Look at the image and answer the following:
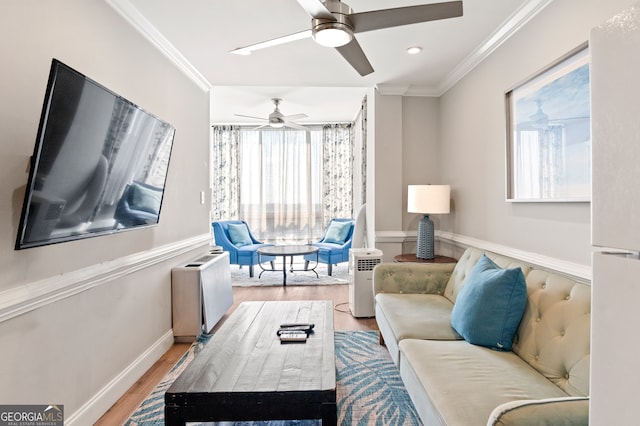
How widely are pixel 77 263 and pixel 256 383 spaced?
1180mm

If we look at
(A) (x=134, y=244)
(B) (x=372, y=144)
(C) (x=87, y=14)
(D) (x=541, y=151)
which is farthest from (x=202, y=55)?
(D) (x=541, y=151)

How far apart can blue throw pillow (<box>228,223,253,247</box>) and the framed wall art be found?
14.4ft

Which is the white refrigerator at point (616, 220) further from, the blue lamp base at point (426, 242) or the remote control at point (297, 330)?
the blue lamp base at point (426, 242)

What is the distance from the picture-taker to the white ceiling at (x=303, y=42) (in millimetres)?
2301

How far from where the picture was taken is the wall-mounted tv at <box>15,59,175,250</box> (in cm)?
138

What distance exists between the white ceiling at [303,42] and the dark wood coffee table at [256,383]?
210cm

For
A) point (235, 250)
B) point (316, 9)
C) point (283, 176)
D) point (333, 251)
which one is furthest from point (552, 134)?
point (283, 176)

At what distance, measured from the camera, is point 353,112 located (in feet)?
20.1

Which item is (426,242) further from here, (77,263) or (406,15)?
(77,263)

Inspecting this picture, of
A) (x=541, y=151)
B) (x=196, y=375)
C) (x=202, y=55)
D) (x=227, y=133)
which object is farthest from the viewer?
(x=227, y=133)

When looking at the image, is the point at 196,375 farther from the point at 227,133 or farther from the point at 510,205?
the point at 227,133

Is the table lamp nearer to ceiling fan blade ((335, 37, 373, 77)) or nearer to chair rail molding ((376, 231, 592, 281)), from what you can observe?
chair rail molding ((376, 231, 592, 281))

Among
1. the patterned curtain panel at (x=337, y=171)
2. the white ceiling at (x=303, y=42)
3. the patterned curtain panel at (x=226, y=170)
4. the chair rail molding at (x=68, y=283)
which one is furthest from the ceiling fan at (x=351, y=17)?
the patterned curtain panel at (x=226, y=170)

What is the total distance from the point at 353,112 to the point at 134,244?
4.61 meters
